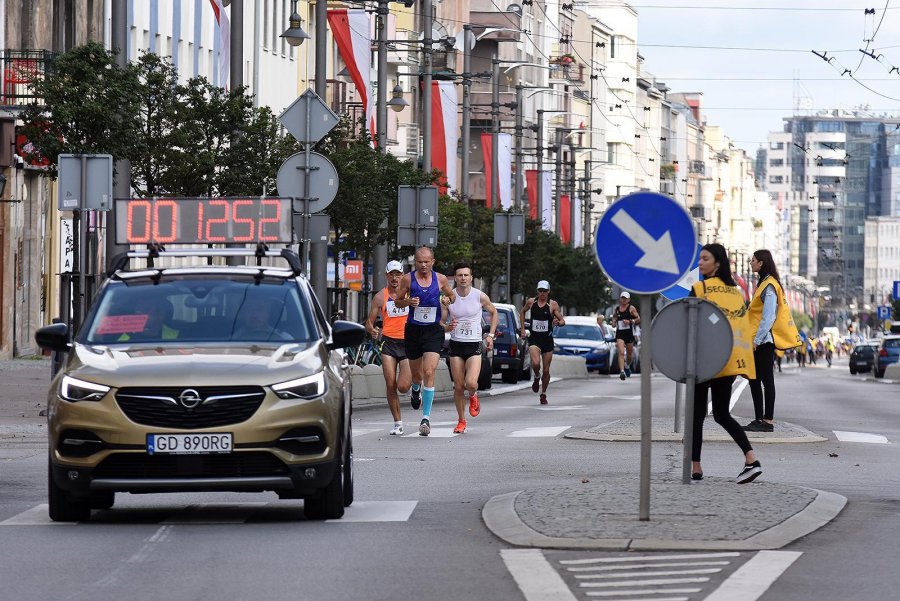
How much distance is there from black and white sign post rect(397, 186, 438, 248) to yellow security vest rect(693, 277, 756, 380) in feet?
64.4

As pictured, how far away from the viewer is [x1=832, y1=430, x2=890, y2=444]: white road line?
23234 mm

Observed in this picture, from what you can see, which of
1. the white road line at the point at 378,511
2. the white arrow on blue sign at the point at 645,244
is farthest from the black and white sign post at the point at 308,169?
the white arrow on blue sign at the point at 645,244

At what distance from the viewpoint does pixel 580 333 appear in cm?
6031

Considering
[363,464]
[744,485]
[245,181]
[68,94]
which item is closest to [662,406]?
[245,181]

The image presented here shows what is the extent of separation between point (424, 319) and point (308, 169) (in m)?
3.68

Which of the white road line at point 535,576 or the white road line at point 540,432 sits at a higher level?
the white road line at point 535,576

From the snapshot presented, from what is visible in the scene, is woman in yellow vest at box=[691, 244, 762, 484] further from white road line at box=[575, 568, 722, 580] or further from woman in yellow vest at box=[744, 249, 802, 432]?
woman in yellow vest at box=[744, 249, 802, 432]

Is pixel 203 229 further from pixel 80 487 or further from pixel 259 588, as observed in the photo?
pixel 259 588

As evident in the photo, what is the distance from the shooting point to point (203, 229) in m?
23.5

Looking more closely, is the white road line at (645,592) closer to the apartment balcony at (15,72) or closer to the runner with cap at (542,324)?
the runner with cap at (542,324)

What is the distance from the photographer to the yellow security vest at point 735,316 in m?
16.1

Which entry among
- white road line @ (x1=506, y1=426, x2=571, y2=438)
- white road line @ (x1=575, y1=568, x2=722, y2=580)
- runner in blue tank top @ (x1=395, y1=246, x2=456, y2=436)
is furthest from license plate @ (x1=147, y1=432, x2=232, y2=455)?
white road line @ (x1=506, y1=426, x2=571, y2=438)

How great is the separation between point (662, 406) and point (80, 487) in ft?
69.6

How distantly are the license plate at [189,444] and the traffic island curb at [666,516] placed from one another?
1592 mm
